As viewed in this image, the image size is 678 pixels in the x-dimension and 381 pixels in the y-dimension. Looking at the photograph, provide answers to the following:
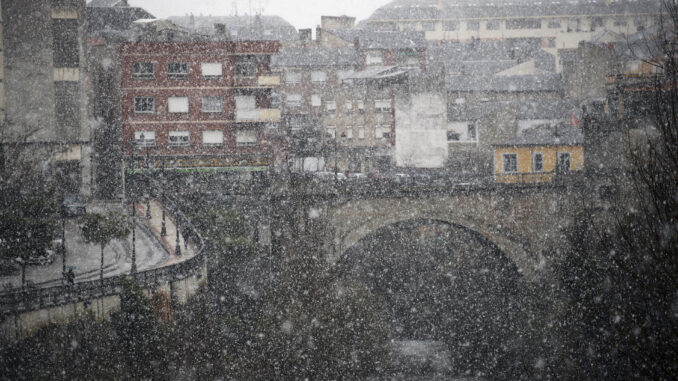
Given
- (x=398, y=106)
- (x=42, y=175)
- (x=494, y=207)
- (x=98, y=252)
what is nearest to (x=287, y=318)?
(x=98, y=252)

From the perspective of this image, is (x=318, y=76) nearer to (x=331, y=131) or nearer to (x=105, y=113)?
(x=331, y=131)

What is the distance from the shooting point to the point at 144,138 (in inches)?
1452

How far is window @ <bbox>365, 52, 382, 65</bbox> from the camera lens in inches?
2061

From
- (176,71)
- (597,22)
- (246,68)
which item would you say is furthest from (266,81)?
(597,22)

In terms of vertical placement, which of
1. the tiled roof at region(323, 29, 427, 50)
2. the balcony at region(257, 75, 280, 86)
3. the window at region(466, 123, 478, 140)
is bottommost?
the window at region(466, 123, 478, 140)

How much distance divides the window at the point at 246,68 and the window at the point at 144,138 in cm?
599

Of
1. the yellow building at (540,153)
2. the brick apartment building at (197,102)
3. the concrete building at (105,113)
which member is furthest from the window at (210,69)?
the yellow building at (540,153)

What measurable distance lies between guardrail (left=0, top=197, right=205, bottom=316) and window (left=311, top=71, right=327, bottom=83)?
28.7 metres

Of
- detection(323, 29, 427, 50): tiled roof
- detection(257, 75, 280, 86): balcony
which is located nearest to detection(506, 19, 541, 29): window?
detection(323, 29, 427, 50): tiled roof

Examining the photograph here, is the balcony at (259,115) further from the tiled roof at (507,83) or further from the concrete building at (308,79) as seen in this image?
the tiled roof at (507,83)

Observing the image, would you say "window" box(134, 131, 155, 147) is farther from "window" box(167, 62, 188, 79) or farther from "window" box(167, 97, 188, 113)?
"window" box(167, 62, 188, 79)

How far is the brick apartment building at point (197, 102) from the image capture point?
1454 inches

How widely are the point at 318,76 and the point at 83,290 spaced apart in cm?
3454

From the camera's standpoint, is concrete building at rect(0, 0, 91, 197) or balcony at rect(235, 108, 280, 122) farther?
balcony at rect(235, 108, 280, 122)
